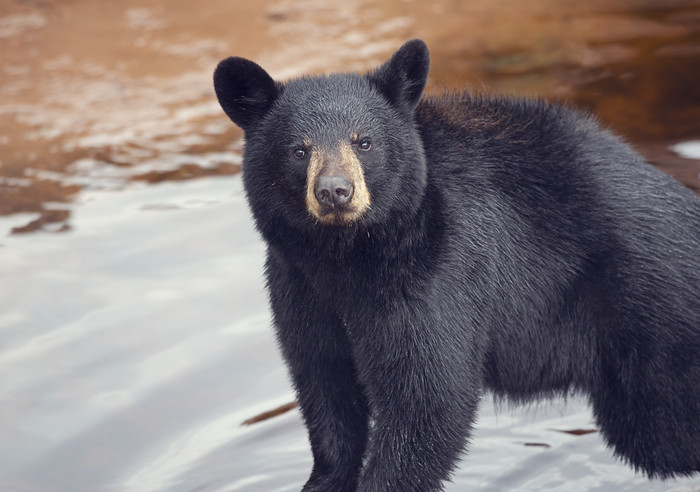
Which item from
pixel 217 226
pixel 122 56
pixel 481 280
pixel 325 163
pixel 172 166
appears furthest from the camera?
pixel 122 56

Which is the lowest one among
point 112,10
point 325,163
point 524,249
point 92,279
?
point 92,279

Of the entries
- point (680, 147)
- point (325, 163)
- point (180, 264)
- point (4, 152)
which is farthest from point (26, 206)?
point (680, 147)

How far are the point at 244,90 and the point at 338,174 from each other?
62cm

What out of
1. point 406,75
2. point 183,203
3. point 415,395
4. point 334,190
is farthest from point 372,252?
point 183,203

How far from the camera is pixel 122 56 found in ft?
31.3

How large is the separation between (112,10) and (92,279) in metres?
4.54

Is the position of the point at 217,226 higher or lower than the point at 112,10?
lower

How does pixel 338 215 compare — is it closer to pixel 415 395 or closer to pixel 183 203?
pixel 415 395

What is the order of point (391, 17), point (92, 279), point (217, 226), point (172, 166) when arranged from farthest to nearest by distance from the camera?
point (391, 17), point (172, 166), point (217, 226), point (92, 279)

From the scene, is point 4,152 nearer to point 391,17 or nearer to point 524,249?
point 391,17

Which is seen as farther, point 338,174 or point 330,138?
point 330,138

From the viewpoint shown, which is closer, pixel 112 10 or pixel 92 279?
pixel 92 279

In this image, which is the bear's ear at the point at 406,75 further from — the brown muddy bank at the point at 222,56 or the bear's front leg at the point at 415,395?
the brown muddy bank at the point at 222,56

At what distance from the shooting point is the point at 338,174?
12.5ft
